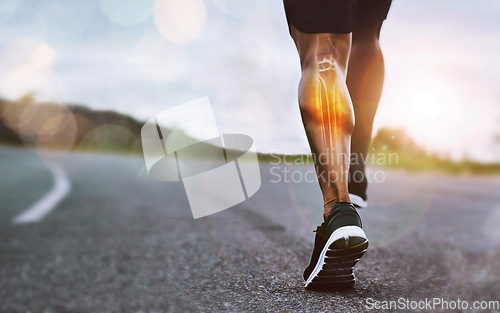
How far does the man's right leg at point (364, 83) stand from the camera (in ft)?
3.11

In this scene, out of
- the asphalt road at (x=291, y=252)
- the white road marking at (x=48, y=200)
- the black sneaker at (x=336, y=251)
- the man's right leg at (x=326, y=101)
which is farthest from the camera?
the white road marking at (x=48, y=200)

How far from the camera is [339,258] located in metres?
1.14

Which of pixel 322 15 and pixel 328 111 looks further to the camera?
pixel 328 111

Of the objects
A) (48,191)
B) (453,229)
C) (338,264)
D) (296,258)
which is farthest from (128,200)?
(48,191)

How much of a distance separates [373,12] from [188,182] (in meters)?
0.52

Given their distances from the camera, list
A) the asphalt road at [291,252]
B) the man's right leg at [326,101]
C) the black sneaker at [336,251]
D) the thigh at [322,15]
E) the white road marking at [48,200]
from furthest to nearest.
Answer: the white road marking at [48,200], the asphalt road at [291,252], the black sneaker at [336,251], the man's right leg at [326,101], the thigh at [322,15]

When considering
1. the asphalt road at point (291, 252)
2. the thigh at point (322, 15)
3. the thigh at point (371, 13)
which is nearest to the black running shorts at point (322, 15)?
the thigh at point (322, 15)

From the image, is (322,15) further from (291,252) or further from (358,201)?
(291,252)

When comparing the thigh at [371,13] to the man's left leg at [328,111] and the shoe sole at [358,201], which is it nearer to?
the man's left leg at [328,111]

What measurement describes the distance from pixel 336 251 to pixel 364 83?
1.42ft

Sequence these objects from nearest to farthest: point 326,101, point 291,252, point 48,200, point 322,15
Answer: point 322,15
point 326,101
point 291,252
point 48,200

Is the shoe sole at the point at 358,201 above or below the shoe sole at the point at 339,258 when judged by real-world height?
above

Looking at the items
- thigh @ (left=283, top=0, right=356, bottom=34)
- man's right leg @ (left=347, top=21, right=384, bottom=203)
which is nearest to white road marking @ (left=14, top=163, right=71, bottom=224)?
man's right leg @ (left=347, top=21, right=384, bottom=203)

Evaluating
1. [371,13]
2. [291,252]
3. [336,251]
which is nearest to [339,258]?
[336,251]
